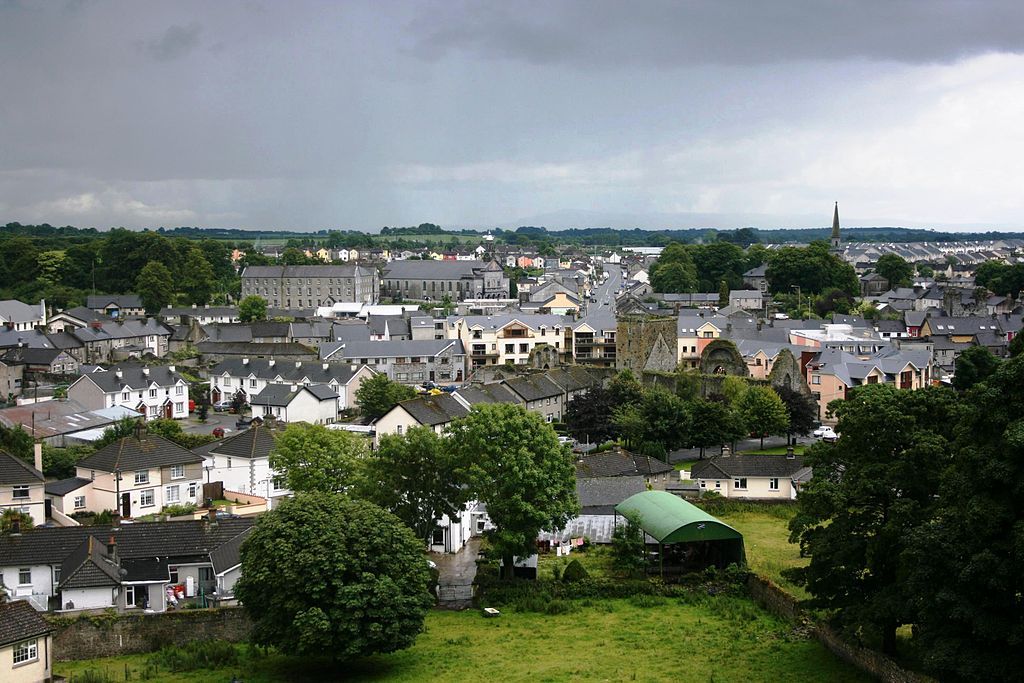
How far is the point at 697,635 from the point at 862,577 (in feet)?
13.0

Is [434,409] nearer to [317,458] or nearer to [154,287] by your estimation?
[317,458]

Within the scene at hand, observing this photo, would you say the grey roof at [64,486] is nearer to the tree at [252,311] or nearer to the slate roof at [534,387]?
the slate roof at [534,387]

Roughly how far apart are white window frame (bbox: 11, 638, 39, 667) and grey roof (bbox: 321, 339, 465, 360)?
149 feet

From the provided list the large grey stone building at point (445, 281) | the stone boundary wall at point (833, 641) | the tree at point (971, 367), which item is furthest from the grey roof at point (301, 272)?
the stone boundary wall at point (833, 641)

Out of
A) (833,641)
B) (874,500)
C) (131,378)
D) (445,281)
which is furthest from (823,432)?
(445,281)

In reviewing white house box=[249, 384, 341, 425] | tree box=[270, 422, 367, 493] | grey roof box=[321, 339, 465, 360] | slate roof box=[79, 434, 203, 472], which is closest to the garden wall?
tree box=[270, 422, 367, 493]

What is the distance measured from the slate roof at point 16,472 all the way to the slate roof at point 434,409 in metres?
16.6

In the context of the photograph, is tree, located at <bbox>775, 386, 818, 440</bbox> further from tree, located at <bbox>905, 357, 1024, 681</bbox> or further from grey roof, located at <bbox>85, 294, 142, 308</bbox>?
grey roof, located at <bbox>85, 294, 142, 308</bbox>

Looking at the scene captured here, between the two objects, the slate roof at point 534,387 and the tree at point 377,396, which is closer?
the slate roof at point 534,387

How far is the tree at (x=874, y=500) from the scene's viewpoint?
19359mm

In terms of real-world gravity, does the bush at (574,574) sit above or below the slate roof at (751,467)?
below

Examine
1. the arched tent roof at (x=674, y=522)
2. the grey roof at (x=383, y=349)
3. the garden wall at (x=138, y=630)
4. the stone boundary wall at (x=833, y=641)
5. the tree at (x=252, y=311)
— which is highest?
the tree at (x=252, y=311)

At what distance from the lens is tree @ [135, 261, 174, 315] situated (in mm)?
96000

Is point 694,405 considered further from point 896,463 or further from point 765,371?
point 896,463
